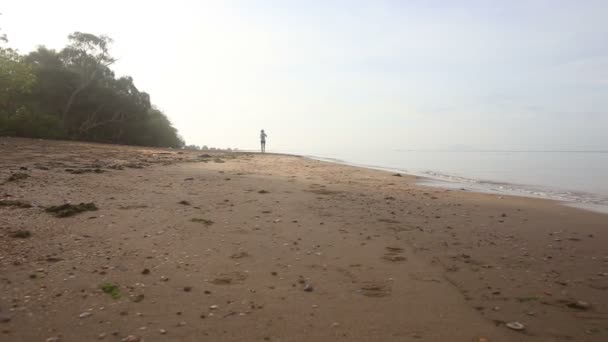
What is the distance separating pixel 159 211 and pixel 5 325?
3160mm

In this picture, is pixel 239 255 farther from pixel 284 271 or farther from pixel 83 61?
pixel 83 61

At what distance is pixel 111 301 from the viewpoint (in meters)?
2.79

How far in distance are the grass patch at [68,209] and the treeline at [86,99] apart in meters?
21.7

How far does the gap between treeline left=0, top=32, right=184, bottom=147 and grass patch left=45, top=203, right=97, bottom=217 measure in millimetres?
21673

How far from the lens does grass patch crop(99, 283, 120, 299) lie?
114 inches

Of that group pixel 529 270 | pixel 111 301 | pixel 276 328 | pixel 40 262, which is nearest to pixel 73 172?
pixel 40 262

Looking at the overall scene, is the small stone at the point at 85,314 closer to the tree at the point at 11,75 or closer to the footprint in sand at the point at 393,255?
the footprint in sand at the point at 393,255

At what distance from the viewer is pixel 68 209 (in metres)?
5.01

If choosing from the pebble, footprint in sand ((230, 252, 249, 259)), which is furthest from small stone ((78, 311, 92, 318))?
footprint in sand ((230, 252, 249, 259))

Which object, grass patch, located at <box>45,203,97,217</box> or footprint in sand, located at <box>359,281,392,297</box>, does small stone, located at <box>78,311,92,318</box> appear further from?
grass patch, located at <box>45,203,97,217</box>

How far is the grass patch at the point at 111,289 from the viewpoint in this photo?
2.89m

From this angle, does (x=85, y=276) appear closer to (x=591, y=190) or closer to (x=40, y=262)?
(x=40, y=262)

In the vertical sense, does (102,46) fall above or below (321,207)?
above

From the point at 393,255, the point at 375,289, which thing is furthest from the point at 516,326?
the point at 393,255
